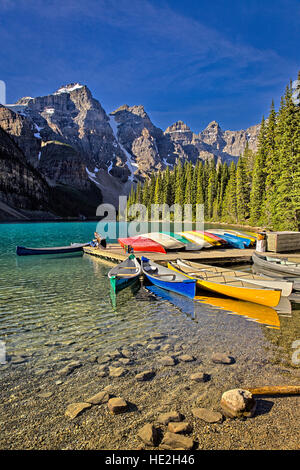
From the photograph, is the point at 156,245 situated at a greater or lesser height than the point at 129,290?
greater

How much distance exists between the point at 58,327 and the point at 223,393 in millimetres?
7319

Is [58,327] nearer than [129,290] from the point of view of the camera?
Yes

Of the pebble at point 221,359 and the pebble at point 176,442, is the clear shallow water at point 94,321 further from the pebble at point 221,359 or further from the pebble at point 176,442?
the pebble at point 176,442

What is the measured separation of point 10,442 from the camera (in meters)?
5.26

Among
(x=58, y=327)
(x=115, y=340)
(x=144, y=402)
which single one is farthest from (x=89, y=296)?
(x=144, y=402)

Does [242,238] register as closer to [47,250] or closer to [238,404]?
[47,250]

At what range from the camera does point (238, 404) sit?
581 centimetres

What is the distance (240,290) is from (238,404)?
29.2ft

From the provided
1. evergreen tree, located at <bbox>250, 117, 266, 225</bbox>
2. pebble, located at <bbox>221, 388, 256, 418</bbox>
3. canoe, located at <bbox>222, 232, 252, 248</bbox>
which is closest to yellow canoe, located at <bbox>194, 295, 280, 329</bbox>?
pebble, located at <bbox>221, 388, 256, 418</bbox>

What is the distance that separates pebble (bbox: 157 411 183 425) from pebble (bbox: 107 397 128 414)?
2.76 ft

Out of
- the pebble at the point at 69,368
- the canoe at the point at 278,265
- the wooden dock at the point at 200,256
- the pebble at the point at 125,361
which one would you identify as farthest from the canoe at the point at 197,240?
the pebble at the point at 69,368

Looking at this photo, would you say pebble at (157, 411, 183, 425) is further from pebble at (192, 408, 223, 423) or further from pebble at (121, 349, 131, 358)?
pebble at (121, 349, 131, 358)

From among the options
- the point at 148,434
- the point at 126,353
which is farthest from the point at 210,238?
the point at 148,434
